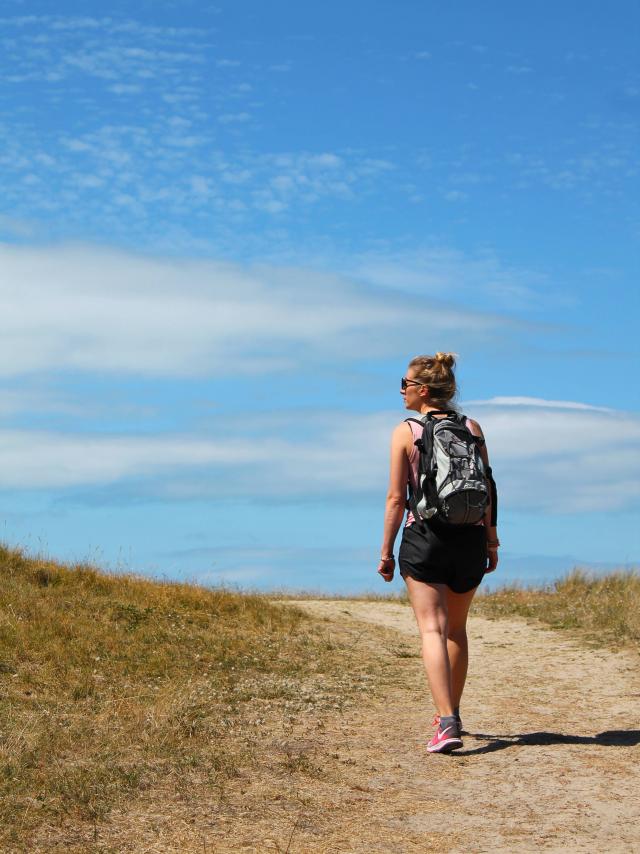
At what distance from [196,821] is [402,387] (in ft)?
11.3

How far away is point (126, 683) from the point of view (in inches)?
420

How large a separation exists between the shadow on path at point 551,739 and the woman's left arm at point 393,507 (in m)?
1.68

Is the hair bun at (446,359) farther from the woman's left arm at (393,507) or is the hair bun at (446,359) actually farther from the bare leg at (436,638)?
the bare leg at (436,638)

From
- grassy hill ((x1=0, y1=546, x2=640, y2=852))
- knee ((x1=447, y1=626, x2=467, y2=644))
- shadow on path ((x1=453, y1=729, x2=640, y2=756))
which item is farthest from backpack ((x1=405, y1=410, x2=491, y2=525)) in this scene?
grassy hill ((x1=0, y1=546, x2=640, y2=852))

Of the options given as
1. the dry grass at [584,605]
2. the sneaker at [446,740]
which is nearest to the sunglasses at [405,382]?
the sneaker at [446,740]

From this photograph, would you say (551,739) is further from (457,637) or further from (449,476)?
(449,476)

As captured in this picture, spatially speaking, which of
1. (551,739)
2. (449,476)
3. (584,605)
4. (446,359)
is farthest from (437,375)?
(584,605)

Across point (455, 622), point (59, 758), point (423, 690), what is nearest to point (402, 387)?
point (455, 622)

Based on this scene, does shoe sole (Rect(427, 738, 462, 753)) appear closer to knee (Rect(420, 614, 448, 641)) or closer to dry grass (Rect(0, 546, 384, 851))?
knee (Rect(420, 614, 448, 641))

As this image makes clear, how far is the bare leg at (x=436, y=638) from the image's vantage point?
285 inches

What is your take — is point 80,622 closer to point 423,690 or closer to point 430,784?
point 423,690

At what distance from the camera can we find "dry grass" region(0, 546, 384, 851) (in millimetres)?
6895

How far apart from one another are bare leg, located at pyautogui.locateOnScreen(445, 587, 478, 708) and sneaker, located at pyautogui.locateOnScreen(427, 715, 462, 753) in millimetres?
188

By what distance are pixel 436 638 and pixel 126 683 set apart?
15.4 ft
